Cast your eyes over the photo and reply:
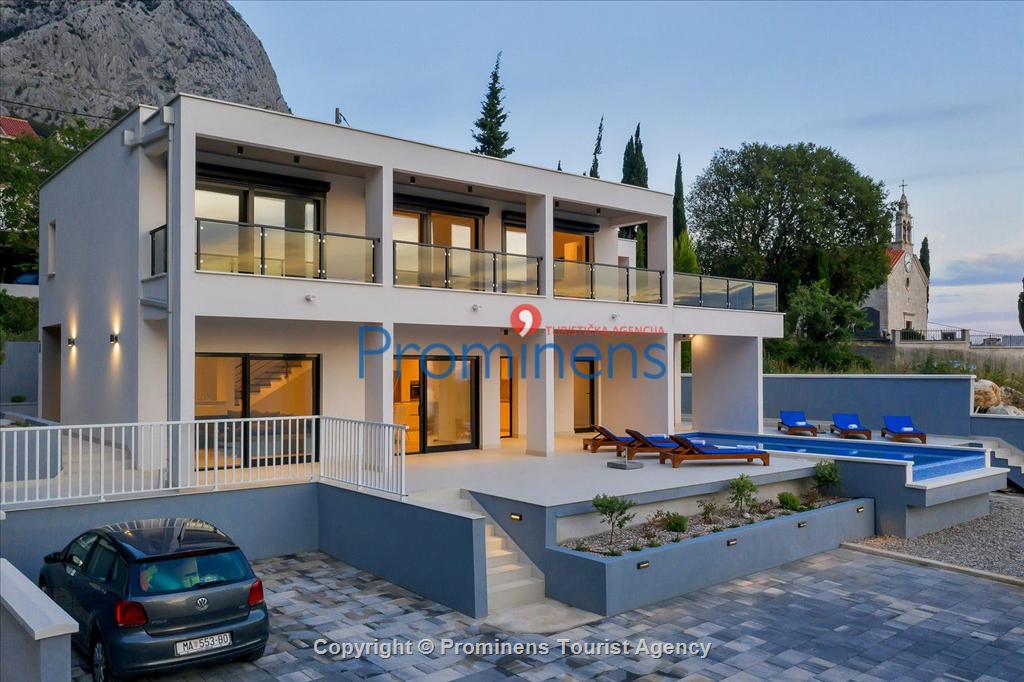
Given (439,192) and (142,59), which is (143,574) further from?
(142,59)

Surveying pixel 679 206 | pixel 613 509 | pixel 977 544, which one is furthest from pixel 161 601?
pixel 679 206

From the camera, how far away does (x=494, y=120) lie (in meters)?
42.6

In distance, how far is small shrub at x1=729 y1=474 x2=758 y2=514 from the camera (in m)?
12.0

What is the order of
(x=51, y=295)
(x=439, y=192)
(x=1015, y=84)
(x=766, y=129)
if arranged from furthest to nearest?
(x=766, y=129) → (x=1015, y=84) → (x=51, y=295) → (x=439, y=192)

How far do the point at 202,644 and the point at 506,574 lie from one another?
13.1 feet

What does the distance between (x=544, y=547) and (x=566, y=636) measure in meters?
1.60

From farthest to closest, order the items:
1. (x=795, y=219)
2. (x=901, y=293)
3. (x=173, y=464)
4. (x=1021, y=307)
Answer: (x=901, y=293), (x=1021, y=307), (x=795, y=219), (x=173, y=464)

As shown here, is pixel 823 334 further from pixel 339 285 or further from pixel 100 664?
pixel 100 664

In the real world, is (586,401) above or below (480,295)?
below

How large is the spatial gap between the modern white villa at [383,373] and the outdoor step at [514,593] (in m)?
0.04

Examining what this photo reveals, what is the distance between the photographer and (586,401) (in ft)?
70.0

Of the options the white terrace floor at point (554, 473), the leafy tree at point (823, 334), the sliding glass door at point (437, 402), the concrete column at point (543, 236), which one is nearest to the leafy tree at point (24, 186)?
the sliding glass door at point (437, 402)

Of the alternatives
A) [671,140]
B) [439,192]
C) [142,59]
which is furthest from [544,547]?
[142,59]

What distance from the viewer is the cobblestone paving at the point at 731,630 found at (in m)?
6.95
